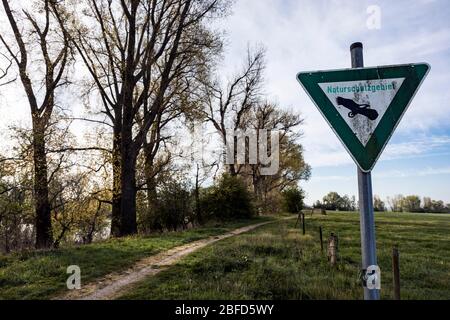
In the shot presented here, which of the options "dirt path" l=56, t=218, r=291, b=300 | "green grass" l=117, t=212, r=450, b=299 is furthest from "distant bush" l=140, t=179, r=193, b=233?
"green grass" l=117, t=212, r=450, b=299

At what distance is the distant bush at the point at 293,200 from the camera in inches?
1444

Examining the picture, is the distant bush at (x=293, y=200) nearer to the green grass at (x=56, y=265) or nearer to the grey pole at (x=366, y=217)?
the green grass at (x=56, y=265)

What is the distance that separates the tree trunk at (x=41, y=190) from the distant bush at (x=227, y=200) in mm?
10317

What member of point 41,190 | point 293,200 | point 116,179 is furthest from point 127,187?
point 293,200

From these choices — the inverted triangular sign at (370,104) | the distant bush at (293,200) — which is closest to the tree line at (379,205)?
the distant bush at (293,200)

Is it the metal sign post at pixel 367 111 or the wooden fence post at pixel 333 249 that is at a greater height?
the metal sign post at pixel 367 111

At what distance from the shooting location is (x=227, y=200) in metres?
25.7

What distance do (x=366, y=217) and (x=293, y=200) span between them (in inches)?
1368

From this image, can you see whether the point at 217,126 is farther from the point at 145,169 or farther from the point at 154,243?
the point at 154,243

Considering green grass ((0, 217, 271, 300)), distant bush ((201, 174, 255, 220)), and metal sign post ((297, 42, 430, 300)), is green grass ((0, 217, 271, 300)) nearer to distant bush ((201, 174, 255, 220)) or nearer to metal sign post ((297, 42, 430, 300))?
metal sign post ((297, 42, 430, 300))
